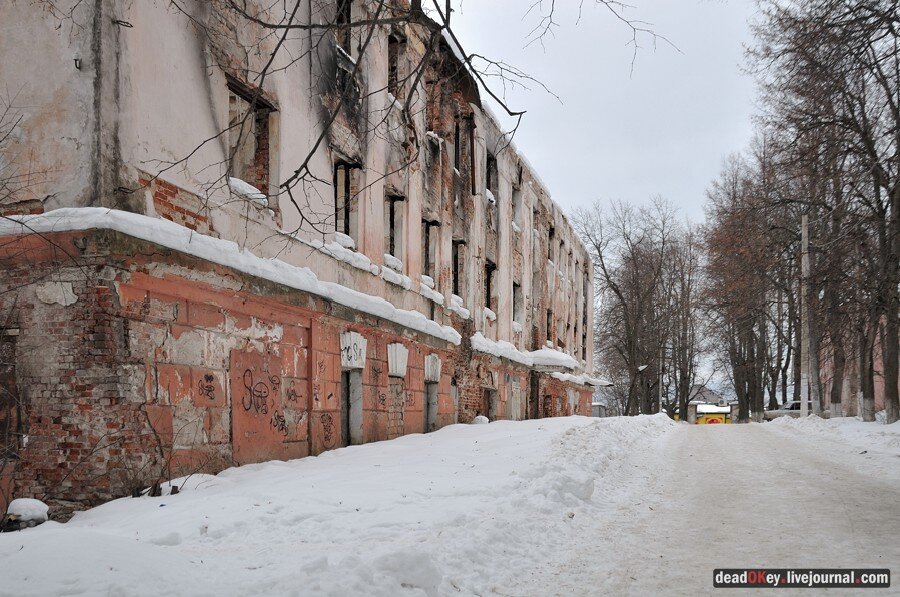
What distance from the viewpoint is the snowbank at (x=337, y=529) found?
4184 millimetres

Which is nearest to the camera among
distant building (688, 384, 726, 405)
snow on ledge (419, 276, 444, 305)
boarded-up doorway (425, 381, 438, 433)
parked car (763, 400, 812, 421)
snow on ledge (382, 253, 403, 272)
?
snow on ledge (382, 253, 403, 272)

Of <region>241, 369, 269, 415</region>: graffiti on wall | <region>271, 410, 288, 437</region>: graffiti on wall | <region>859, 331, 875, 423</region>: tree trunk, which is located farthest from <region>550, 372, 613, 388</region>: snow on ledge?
<region>241, 369, 269, 415</region>: graffiti on wall

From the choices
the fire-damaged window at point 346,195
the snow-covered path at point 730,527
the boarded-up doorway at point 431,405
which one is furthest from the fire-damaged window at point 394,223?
the snow-covered path at point 730,527

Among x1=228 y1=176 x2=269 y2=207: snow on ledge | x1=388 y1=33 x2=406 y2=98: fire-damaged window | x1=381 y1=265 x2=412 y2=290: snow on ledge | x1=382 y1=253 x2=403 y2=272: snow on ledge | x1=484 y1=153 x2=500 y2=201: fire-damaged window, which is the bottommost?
x1=381 y1=265 x2=412 y2=290: snow on ledge

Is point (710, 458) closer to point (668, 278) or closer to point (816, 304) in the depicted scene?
point (816, 304)

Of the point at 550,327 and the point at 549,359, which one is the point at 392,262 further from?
the point at 550,327

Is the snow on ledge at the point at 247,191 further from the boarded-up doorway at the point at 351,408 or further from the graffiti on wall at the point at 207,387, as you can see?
the boarded-up doorway at the point at 351,408

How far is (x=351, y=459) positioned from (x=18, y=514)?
452 centimetres

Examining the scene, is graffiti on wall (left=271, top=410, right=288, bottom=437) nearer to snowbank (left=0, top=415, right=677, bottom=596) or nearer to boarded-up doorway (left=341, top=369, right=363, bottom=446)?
snowbank (left=0, top=415, right=677, bottom=596)

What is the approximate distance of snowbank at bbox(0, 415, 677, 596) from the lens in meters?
4.18

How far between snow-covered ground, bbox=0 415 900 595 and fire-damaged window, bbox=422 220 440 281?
648cm

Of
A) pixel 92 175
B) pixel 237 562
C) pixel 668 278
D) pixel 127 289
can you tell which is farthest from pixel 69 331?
pixel 668 278

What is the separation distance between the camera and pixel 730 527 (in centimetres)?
679

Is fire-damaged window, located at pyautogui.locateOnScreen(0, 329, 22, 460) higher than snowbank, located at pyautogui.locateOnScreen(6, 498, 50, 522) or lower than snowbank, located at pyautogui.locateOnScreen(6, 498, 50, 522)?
higher
